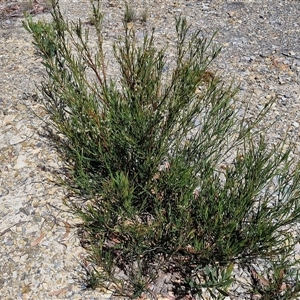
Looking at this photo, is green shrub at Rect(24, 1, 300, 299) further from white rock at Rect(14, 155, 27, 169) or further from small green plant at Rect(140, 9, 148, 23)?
small green plant at Rect(140, 9, 148, 23)

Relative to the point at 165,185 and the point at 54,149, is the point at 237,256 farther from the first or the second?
the point at 54,149

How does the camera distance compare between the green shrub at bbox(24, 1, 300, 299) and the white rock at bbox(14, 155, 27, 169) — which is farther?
the white rock at bbox(14, 155, 27, 169)

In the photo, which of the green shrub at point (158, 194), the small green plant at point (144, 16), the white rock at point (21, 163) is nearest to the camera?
the green shrub at point (158, 194)

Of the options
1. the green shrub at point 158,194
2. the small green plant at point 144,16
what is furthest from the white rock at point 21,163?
the small green plant at point 144,16

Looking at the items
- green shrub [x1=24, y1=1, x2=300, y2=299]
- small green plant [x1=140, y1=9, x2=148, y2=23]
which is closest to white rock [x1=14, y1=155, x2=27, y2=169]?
green shrub [x1=24, y1=1, x2=300, y2=299]

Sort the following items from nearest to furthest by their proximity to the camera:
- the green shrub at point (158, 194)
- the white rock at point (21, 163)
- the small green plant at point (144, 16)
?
the green shrub at point (158, 194) < the white rock at point (21, 163) < the small green plant at point (144, 16)

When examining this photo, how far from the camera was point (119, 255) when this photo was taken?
2.45 m

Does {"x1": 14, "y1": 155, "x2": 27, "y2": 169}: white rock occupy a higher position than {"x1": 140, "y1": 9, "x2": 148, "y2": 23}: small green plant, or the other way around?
{"x1": 140, "y1": 9, "x2": 148, "y2": 23}: small green plant

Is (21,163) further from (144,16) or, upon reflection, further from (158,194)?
(144,16)

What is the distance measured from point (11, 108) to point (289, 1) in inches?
127

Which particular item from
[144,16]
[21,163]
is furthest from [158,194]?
[144,16]

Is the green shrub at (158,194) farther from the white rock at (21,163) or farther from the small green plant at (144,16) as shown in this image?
the small green plant at (144,16)

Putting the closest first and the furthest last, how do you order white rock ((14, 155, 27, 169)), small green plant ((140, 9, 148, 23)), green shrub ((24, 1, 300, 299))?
green shrub ((24, 1, 300, 299)) → white rock ((14, 155, 27, 169)) → small green plant ((140, 9, 148, 23))

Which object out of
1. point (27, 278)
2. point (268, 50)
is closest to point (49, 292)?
point (27, 278)
